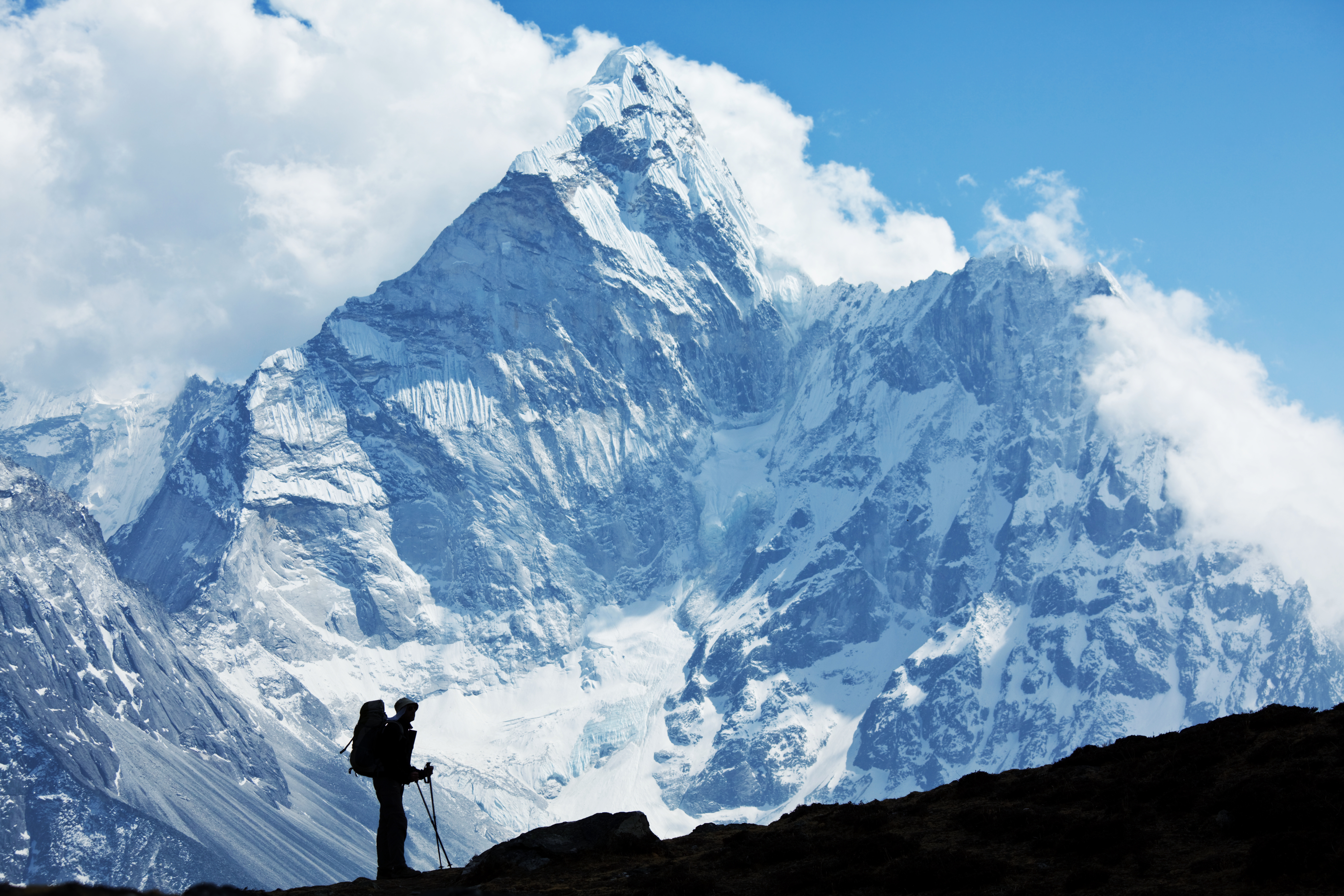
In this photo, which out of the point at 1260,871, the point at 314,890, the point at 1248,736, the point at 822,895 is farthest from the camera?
the point at 1248,736

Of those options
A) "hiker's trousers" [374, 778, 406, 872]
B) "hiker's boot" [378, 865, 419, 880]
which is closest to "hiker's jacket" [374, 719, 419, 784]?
"hiker's trousers" [374, 778, 406, 872]

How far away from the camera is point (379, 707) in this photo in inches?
1141

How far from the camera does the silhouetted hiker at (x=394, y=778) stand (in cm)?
2853

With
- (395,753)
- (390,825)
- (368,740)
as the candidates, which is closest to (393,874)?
(390,825)

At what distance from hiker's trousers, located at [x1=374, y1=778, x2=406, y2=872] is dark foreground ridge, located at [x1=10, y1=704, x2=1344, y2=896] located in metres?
1.02

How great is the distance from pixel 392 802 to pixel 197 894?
588 inches

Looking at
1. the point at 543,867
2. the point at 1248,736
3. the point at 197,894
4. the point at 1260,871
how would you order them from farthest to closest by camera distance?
the point at 1248,736, the point at 543,867, the point at 1260,871, the point at 197,894

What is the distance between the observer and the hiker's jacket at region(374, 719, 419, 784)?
28516 mm

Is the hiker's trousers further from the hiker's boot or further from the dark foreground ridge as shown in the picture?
the dark foreground ridge

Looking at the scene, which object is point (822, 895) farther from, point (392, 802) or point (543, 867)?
point (392, 802)

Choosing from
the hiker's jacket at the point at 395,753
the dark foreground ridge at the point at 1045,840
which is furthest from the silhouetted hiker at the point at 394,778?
the dark foreground ridge at the point at 1045,840

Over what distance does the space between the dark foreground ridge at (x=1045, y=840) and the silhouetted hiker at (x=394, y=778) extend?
1084 mm

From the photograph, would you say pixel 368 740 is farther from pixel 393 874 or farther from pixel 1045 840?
pixel 1045 840

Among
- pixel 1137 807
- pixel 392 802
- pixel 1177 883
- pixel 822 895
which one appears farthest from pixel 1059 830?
pixel 392 802
